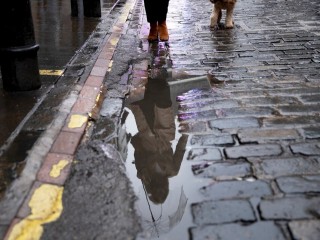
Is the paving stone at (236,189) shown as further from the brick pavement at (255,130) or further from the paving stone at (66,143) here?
the paving stone at (66,143)

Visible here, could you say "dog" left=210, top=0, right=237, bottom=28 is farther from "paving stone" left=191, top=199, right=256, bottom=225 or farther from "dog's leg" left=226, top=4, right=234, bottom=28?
"paving stone" left=191, top=199, right=256, bottom=225

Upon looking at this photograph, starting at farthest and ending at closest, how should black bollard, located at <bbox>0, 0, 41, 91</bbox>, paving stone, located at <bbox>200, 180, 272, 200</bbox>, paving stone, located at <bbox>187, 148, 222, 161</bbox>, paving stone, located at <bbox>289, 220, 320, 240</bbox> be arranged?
black bollard, located at <bbox>0, 0, 41, 91</bbox> → paving stone, located at <bbox>187, 148, 222, 161</bbox> → paving stone, located at <bbox>200, 180, 272, 200</bbox> → paving stone, located at <bbox>289, 220, 320, 240</bbox>

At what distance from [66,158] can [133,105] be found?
114cm

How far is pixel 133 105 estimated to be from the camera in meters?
3.59

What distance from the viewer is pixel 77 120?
3.09 meters

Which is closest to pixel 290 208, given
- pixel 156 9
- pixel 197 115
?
pixel 197 115

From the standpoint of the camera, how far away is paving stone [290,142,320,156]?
8.69ft

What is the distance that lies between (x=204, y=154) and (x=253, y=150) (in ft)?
1.08

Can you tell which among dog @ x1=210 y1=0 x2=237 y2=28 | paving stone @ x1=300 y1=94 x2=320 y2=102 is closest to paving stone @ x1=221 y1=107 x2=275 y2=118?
paving stone @ x1=300 y1=94 x2=320 y2=102

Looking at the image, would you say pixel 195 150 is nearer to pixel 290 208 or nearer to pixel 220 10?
pixel 290 208

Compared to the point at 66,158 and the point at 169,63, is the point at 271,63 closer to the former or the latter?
the point at 169,63

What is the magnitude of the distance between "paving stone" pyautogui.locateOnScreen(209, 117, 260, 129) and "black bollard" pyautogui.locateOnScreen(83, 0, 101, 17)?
4681mm

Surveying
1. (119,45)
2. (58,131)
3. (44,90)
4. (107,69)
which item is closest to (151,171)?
(58,131)

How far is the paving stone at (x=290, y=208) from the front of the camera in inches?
79.8
